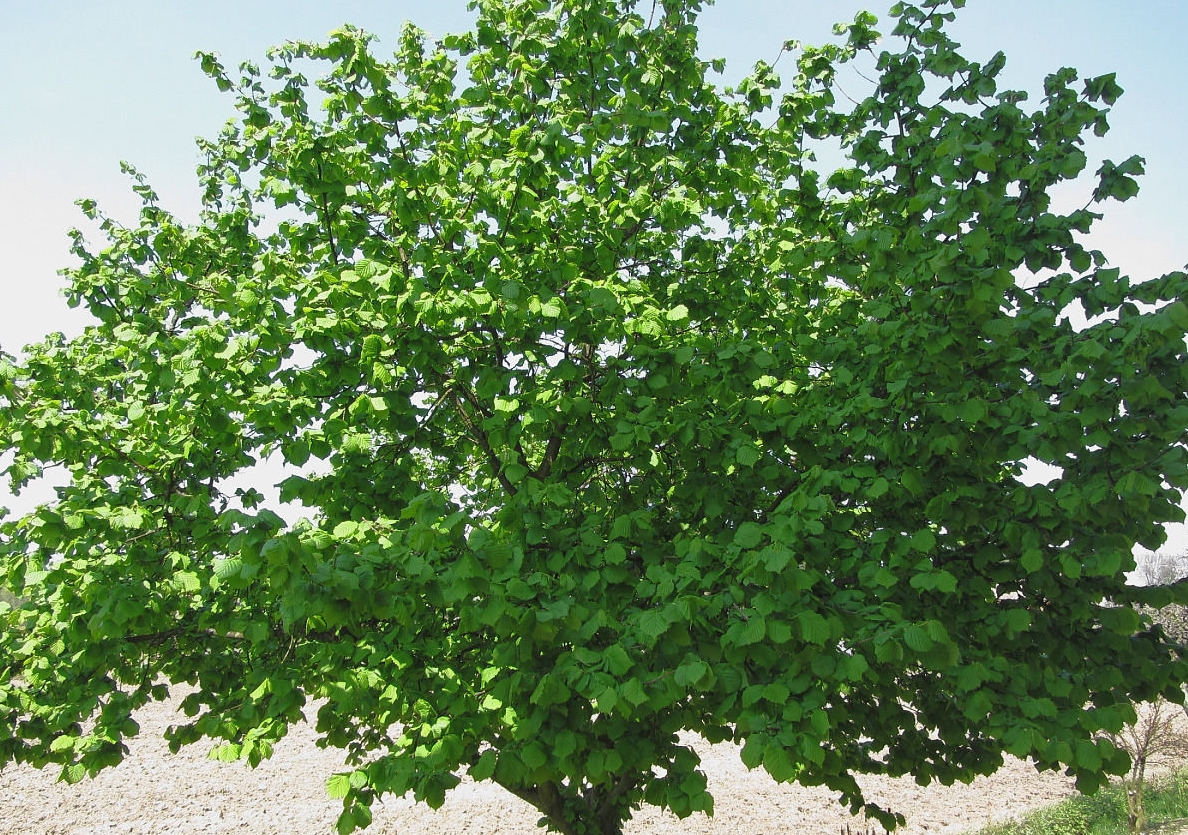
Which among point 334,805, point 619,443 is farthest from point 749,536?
point 334,805

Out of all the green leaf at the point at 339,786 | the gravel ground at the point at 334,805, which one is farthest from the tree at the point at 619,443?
the gravel ground at the point at 334,805

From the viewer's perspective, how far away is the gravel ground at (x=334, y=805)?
488 inches

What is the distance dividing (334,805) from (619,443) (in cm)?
1183

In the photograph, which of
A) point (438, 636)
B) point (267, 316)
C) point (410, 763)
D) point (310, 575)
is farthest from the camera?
point (438, 636)

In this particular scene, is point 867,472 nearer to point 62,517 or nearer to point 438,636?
point 438,636

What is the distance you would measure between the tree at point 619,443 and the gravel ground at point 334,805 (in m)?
6.76

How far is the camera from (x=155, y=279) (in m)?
6.58

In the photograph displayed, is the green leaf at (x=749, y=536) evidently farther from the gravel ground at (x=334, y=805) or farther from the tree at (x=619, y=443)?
the gravel ground at (x=334, y=805)

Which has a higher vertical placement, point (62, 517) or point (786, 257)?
point (786, 257)

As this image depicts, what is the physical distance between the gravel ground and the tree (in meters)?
6.76

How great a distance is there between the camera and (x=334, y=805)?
13.6 m

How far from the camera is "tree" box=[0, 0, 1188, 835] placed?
4000 millimetres

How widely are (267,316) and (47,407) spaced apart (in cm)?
157

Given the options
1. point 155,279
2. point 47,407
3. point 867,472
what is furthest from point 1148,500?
point 155,279
